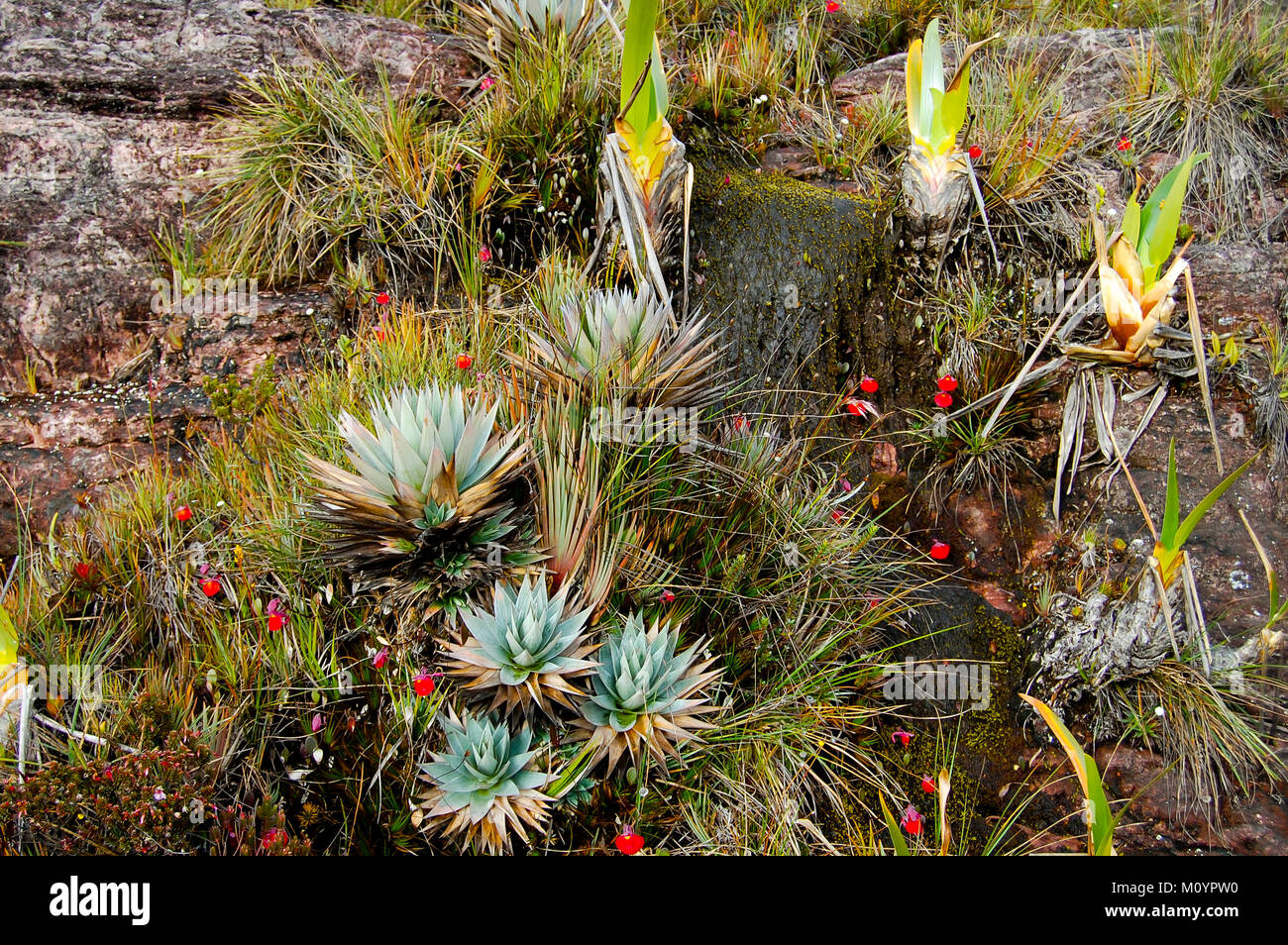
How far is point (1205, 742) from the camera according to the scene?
2.37m

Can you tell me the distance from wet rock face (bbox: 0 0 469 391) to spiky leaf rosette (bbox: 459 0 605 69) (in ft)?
1.01

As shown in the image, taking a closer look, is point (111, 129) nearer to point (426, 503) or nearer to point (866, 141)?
point (426, 503)

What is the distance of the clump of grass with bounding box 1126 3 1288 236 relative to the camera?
11.5 feet

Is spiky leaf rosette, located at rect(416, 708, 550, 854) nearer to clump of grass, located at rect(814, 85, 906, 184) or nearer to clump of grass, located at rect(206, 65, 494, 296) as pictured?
clump of grass, located at rect(206, 65, 494, 296)

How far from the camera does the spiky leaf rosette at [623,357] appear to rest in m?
2.36

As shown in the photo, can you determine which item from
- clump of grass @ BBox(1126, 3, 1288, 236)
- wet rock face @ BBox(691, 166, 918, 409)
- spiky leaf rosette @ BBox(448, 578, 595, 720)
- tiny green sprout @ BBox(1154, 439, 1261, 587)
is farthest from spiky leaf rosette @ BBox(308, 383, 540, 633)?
clump of grass @ BBox(1126, 3, 1288, 236)

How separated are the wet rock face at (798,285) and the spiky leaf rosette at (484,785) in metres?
1.54

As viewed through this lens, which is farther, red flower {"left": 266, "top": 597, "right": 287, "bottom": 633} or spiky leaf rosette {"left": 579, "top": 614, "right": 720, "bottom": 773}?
red flower {"left": 266, "top": 597, "right": 287, "bottom": 633}

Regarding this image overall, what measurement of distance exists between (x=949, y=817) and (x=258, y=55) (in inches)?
163

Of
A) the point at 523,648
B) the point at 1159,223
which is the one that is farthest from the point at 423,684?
the point at 1159,223
